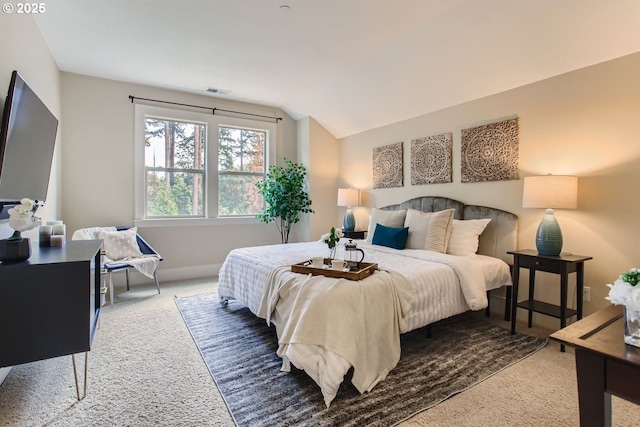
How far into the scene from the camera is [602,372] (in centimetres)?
109

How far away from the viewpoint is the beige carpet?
5.44 ft

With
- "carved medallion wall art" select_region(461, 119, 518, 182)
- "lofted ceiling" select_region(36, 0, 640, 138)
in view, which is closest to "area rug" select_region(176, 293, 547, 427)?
"carved medallion wall art" select_region(461, 119, 518, 182)

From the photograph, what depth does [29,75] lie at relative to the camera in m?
2.63

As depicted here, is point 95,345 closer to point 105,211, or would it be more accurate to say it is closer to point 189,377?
point 189,377

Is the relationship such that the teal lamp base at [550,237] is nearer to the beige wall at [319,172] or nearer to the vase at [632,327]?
the vase at [632,327]

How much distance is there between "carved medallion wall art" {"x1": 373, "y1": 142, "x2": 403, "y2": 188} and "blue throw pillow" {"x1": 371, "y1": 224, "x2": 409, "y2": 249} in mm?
1042

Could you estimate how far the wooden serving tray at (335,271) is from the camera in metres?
2.15

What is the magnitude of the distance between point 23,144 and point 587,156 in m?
4.16

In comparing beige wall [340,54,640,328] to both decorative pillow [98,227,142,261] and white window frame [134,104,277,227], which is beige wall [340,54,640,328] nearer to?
white window frame [134,104,277,227]

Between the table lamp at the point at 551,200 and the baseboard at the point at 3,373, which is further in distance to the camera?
the table lamp at the point at 551,200

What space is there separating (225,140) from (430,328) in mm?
3982

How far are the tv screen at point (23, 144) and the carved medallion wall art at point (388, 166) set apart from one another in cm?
368

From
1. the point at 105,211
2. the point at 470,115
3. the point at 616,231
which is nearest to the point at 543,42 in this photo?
the point at 470,115

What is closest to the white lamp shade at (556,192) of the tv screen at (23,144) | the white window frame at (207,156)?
the tv screen at (23,144)
